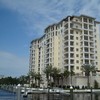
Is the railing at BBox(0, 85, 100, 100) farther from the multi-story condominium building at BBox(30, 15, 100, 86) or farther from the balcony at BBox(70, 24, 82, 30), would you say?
the balcony at BBox(70, 24, 82, 30)

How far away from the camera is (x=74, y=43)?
97.2 meters

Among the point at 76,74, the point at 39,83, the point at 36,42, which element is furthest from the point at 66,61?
the point at 36,42

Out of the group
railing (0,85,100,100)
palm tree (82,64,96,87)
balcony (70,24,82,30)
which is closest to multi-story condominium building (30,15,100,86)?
balcony (70,24,82,30)

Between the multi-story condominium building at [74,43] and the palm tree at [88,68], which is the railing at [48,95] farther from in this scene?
the multi-story condominium building at [74,43]

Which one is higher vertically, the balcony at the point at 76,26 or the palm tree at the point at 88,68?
the balcony at the point at 76,26

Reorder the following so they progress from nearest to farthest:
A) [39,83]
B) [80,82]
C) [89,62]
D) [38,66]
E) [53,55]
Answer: [80,82]
[89,62]
[53,55]
[39,83]
[38,66]

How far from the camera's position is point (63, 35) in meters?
101

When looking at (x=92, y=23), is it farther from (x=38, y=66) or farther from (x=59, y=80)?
(x=38, y=66)

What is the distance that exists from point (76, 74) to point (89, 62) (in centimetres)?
866

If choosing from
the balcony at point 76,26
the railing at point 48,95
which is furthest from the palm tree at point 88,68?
the railing at point 48,95

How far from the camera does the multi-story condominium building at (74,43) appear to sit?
96438 millimetres

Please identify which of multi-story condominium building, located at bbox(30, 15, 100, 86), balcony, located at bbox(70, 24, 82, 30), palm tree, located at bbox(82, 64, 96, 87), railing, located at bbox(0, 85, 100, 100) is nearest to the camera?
railing, located at bbox(0, 85, 100, 100)

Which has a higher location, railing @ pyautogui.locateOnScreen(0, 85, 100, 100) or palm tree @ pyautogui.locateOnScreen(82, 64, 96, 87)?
palm tree @ pyautogui.locateOnScreen(82, 64, 96, 87)

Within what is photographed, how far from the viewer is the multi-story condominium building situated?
96.4m
